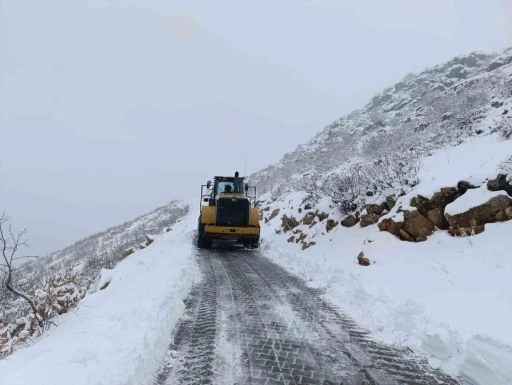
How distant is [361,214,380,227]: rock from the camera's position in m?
11.8

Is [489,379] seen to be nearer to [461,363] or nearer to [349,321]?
[461,363]

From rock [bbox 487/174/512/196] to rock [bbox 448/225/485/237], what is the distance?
3.27 feet

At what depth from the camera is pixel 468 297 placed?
5.94m

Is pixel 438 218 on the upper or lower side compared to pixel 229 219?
upper

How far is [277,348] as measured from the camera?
15.6 feet

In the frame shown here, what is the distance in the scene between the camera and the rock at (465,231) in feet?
26.6

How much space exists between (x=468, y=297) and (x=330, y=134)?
49.9 meters

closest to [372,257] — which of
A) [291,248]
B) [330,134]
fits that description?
[291,248]

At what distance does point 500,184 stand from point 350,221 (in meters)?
5.23

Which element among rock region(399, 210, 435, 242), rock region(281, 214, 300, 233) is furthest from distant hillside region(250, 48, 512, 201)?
rock region(399, 210, 435, 242)

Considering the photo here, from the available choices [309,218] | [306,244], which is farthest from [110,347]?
[309,218]

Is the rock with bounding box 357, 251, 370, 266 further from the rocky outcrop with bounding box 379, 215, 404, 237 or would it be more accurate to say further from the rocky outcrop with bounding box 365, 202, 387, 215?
the rocky outcrop with bounding box 365, 202, 387, 215

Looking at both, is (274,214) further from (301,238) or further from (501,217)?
(501,217)

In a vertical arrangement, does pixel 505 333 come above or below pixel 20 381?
above
